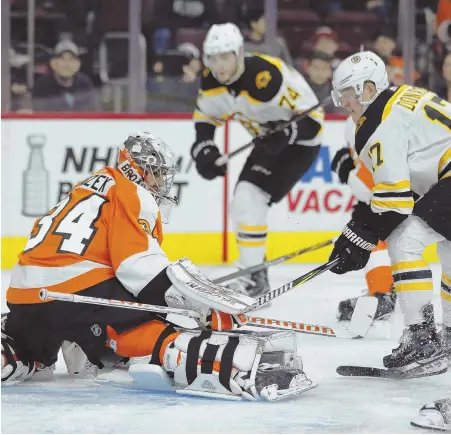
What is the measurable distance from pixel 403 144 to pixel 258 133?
1666 mm

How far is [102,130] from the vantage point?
584 centimetres

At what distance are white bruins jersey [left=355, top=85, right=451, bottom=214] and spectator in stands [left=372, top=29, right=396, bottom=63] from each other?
2820 mm

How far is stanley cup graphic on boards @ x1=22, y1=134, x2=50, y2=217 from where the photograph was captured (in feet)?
18.7

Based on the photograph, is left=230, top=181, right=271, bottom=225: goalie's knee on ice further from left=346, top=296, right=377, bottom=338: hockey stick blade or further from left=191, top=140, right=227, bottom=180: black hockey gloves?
left=346, top=296, right=377, bottom=338: hockey stick blade

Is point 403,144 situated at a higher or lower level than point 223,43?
lower

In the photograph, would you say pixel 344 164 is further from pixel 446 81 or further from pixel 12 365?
pixel 446 81

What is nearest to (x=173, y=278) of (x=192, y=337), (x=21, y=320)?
(x=192, y=337)

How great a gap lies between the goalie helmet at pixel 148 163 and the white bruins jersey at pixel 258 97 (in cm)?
160

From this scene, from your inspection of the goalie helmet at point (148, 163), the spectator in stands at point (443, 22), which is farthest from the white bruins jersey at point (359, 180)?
the spectator in stands at point (443, 22)

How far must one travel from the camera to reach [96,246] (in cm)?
323

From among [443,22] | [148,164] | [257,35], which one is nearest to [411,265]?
[148,164]

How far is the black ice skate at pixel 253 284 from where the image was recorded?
16.4 feet

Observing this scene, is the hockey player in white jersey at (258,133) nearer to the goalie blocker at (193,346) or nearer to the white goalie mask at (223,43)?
the white goalie mask at (223,43)

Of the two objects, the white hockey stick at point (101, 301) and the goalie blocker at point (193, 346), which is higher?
the white hockey stick at point (101, 301)
